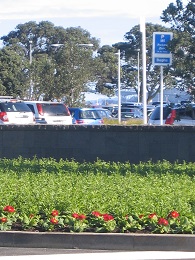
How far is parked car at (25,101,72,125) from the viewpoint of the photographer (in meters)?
30.8

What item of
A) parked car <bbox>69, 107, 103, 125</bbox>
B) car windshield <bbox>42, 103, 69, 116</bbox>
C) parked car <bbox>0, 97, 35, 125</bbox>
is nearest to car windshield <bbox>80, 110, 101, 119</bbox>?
parked car <bbox>69, 107, 103, 125</bbox>

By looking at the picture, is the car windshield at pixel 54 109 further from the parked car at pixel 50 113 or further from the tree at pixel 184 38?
the tree at pixel 184 38

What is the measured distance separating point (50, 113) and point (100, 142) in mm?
13772

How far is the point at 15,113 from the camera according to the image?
29.5 m

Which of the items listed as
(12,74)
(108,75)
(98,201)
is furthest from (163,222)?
(108,75)

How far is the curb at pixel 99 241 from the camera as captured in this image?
9.06 metres

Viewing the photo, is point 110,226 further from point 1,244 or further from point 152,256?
point 1,244

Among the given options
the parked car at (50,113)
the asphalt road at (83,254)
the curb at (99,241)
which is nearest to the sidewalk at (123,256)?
the asphalt road at (83,254)

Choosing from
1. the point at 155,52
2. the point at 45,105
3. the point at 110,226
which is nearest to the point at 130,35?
the point at 45,105

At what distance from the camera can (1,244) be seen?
365 inches

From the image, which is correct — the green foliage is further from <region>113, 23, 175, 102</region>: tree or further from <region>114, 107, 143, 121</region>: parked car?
<region>113, 23, 175, 102</region>: tree

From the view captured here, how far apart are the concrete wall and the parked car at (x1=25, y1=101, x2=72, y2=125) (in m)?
12.3

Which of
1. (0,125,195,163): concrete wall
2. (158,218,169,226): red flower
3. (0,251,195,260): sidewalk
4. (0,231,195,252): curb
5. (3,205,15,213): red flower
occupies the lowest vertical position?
(0,251,195,260): sidewalk

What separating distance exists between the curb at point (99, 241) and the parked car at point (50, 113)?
21.4 m
